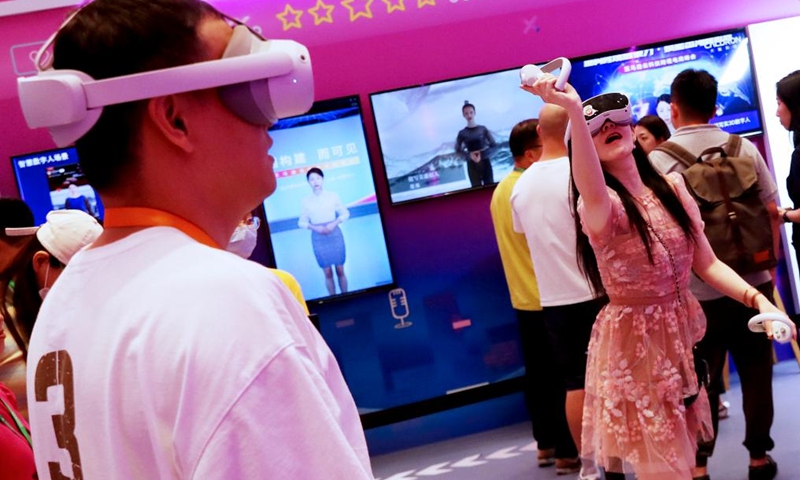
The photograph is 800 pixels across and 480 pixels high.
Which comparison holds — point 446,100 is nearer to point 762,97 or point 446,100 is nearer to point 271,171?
point 762,97

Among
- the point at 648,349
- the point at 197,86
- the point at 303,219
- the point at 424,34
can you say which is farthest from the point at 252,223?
the point at 197,86

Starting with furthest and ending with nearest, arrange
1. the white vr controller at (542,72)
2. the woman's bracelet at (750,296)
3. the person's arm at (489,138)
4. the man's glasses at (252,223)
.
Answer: the person's arm at (489,138) → the man's glasses at (252,223) → the woman's bracelet at (750,296) → the white vr controller at (542,72)

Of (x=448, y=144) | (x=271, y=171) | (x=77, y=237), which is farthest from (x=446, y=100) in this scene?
(x=271, y=171)

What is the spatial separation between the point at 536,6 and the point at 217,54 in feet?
18.5

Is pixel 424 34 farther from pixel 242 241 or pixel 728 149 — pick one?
pixel 242 241

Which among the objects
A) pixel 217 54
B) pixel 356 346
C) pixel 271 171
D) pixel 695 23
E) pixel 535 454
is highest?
pixel 695 23

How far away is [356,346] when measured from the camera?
6012 mm

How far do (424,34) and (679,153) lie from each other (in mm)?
2329

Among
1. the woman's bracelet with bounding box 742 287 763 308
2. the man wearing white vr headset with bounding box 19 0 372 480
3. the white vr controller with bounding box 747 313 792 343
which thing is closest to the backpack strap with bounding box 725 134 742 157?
the woman's bracelet with bounding box 742 287 763 308

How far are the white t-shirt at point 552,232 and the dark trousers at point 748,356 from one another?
0.58 m

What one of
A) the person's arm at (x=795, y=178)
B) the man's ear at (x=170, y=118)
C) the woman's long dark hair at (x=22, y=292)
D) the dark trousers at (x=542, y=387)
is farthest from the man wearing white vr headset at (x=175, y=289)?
the person's arm at (x=795, y=178)

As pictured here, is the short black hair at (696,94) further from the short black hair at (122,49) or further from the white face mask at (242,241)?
the short black hair at (122,49)

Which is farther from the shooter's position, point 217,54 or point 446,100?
point 446,100

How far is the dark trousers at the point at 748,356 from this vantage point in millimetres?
4195
